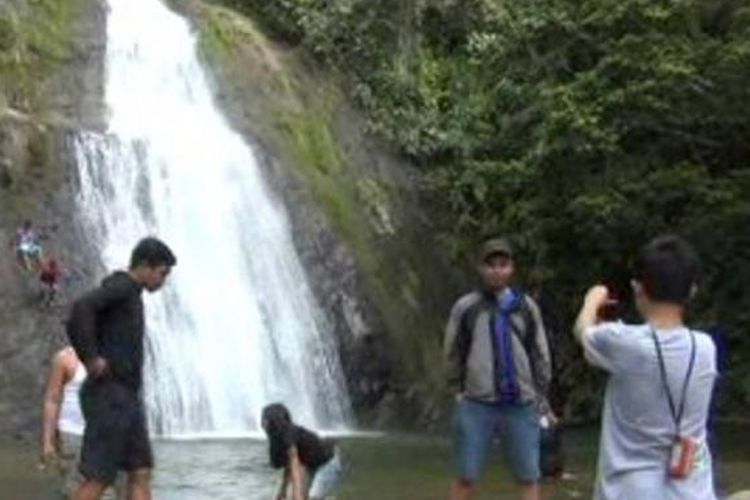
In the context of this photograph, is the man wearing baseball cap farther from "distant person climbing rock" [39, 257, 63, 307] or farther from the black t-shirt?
"distant person climbing rock" [39, 257, 63, 307]

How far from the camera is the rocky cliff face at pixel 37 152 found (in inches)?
802

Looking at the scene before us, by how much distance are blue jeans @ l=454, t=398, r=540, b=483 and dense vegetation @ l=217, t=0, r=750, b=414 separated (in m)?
13.4

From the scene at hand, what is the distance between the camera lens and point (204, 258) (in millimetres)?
23125

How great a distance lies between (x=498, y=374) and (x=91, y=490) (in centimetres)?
218

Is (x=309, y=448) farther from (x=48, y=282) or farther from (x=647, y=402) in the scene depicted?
(x=48, y=282)

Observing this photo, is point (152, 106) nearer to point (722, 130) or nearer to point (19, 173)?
point (19, 173)

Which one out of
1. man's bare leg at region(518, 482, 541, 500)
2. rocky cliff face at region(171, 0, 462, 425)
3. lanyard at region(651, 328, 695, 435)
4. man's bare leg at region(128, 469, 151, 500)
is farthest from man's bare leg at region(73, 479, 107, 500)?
rocky cliff face at region(171, 0, 462, 425)

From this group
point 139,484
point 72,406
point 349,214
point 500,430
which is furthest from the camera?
point 349,214

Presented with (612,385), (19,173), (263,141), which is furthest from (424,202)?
(612,385)

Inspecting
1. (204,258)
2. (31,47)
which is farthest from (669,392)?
(31,47)

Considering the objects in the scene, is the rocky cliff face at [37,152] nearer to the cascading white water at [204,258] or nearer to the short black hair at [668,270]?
the cascading white water at [204,258]

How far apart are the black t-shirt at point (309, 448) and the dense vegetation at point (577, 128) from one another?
12712 millimetres

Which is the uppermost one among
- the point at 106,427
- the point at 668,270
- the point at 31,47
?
the point at 31,47

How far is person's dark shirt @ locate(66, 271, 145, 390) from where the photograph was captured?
8.20 m
